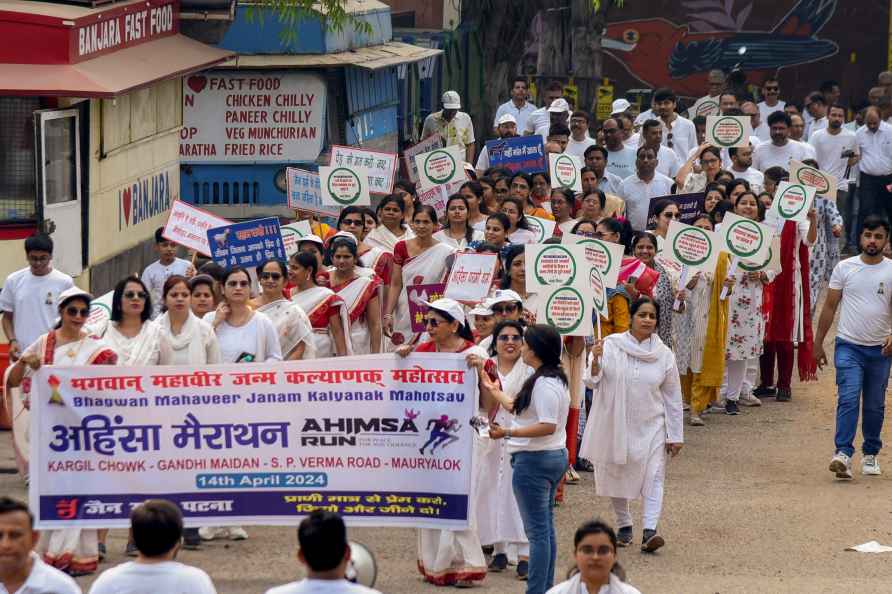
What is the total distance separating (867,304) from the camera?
12344 mm

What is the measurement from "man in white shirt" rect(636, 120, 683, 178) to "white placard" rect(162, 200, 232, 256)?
6.30 m

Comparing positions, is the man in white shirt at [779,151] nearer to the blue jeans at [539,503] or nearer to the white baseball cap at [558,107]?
the white baseball cap at [558,107]

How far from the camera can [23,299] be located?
11.9 meters

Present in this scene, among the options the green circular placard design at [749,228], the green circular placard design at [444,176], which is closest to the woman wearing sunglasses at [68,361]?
the green circular placard design at [749,228]

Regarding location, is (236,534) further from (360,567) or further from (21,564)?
(360,567)

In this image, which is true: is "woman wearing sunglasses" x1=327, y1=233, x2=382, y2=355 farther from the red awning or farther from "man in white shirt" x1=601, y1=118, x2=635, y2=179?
"man in white shirt" x1=601, y1=118, x2=635, y2=179

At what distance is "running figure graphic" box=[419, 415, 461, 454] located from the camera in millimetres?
9414

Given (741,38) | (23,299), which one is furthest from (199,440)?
(741,38)

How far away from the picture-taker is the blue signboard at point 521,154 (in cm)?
1766

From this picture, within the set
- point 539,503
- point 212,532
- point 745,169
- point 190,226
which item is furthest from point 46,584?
point 745,169

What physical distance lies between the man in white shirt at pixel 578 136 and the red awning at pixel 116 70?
3.56 m

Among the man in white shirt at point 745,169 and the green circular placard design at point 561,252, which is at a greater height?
the man in white shirt at point 745,169

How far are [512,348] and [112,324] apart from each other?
2.18 m

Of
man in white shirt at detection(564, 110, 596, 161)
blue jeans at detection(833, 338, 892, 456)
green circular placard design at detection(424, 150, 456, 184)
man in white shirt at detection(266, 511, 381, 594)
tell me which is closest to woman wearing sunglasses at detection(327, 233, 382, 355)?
blue jeans at detection(833, 338, 892, 456)
